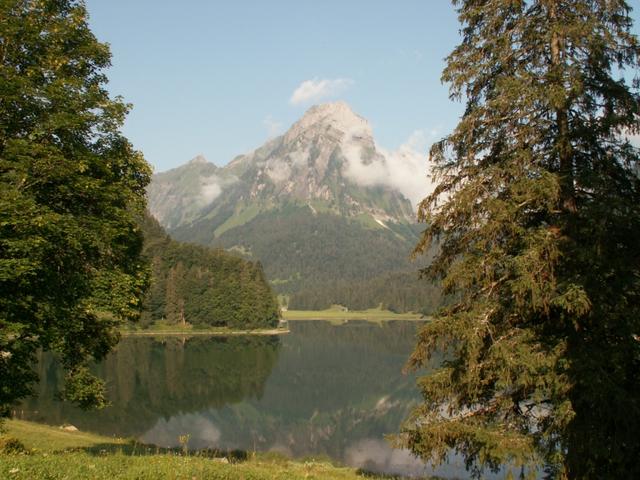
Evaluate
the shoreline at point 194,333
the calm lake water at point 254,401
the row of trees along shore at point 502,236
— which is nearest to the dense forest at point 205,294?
the shoreline at point 194,333

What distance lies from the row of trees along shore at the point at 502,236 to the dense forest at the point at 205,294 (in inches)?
4638

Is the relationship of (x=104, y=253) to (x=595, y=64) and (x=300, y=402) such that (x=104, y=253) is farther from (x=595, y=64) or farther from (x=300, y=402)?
(x=300, y=402)

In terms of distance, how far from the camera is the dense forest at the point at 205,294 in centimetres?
→ 13312

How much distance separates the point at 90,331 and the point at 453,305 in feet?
42.6

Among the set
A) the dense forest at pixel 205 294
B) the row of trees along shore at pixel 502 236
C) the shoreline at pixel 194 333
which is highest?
the row of trees along shore at pixel 502 236

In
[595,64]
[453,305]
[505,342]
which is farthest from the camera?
[453,305]

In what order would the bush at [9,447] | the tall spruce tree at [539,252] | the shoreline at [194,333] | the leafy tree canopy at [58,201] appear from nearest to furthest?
the tall spruce tree at [539,252] < the leafy tree canopy at [58,201] < the bush at [9,447] < the shoreline at [194,333]

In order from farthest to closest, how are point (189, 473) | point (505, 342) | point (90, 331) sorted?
point (90, 331) → point (505, 342) → point (189, 473)

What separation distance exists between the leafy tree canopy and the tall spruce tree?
10074mm

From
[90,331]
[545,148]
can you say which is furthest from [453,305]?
[90,331]

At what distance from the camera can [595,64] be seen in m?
14.2

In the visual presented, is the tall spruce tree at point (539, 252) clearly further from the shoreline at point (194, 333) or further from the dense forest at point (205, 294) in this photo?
the dense forest at point (205, 294)

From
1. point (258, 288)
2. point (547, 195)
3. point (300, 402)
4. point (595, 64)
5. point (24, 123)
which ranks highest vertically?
point (595, 64)

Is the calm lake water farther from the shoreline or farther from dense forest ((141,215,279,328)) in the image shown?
dense forest ((141,215,279,328))
